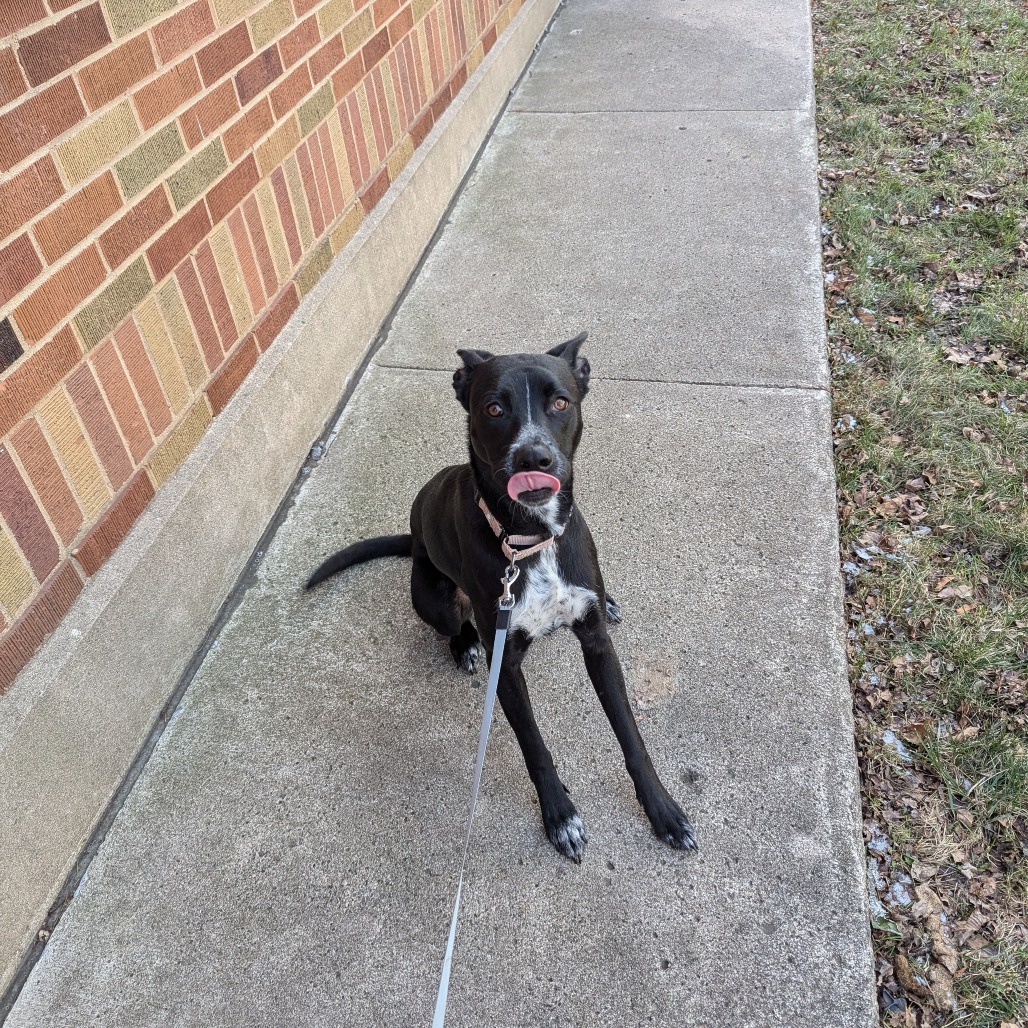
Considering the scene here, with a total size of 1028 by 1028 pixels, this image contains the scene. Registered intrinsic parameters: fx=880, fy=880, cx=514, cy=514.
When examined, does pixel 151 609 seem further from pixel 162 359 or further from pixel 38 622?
pixel 162 359

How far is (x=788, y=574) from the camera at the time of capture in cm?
308

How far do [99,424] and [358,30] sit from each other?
8.19ft

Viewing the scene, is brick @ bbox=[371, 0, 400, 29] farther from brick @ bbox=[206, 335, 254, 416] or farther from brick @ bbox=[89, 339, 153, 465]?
brick @ bbox=[89, 339, 153, 465]

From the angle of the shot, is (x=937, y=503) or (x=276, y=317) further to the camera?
(x=276, y=317)

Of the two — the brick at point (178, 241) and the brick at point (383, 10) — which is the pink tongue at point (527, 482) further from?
the brick at point (383, 10)

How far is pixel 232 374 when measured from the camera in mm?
3311

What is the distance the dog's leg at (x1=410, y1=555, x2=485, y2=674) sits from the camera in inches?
113

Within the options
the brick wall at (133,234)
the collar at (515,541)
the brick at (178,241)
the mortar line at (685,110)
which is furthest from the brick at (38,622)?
the mortar line at (685,110)

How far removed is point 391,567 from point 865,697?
1.70 m

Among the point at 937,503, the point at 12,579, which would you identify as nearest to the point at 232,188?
the point at 12,579

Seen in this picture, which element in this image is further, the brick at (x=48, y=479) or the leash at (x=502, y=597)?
the brick at (x=48, y=479)

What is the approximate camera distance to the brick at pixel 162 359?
2.78 meters

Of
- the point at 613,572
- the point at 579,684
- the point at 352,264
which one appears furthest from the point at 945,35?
the point at 579,684

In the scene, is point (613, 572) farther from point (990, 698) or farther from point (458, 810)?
point (990, 698)
